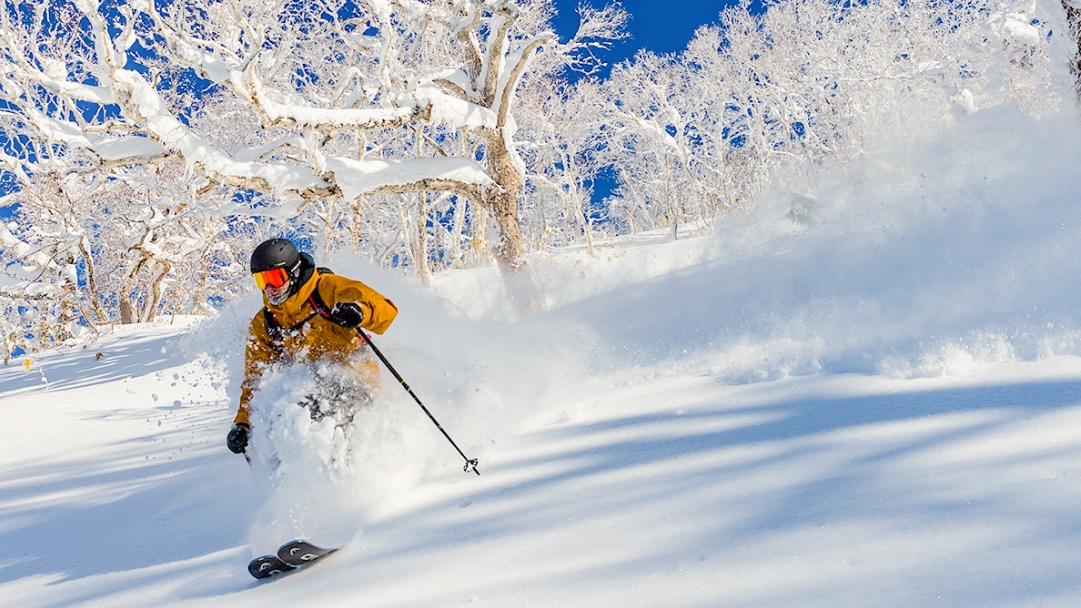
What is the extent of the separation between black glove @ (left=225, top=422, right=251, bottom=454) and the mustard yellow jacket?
132 millimetres

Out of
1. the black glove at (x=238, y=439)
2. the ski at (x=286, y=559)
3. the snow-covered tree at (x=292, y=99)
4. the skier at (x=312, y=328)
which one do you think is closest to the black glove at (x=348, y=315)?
the skier at (x=312, y=328)

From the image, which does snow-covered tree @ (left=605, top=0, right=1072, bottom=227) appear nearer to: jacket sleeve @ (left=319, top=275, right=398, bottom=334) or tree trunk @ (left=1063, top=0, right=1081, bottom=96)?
tree trunk @ (left=1063, top=0, right=1081, bottom=96)

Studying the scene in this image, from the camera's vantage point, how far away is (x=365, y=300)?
12.8 feet

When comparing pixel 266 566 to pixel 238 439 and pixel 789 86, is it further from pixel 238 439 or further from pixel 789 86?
pixel 789 86

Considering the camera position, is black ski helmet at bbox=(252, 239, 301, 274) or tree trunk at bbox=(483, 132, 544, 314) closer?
black ski helmet at bbox=(252, 239, 301, 274)

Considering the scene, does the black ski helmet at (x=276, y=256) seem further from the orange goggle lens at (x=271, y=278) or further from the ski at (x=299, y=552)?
the ski at (x=299, y=552)

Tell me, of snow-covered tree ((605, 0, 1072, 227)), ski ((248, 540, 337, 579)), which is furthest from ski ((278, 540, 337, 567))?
snow-covered tree ((605, 0, 1072, 227))

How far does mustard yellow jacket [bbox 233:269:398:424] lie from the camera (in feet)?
13.0

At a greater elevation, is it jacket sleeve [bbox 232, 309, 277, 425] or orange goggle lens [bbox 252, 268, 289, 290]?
orange goggle lens [bbox 252, 268, 289, 290]

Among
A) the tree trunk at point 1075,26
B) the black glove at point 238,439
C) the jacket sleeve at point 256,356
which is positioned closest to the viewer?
the black glove at point 238,439

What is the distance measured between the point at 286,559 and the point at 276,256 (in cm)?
175

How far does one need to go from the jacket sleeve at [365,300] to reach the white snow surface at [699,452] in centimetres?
49

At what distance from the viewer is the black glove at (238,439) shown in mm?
3711

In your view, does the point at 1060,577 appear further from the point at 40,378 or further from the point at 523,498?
the point at 40,378
